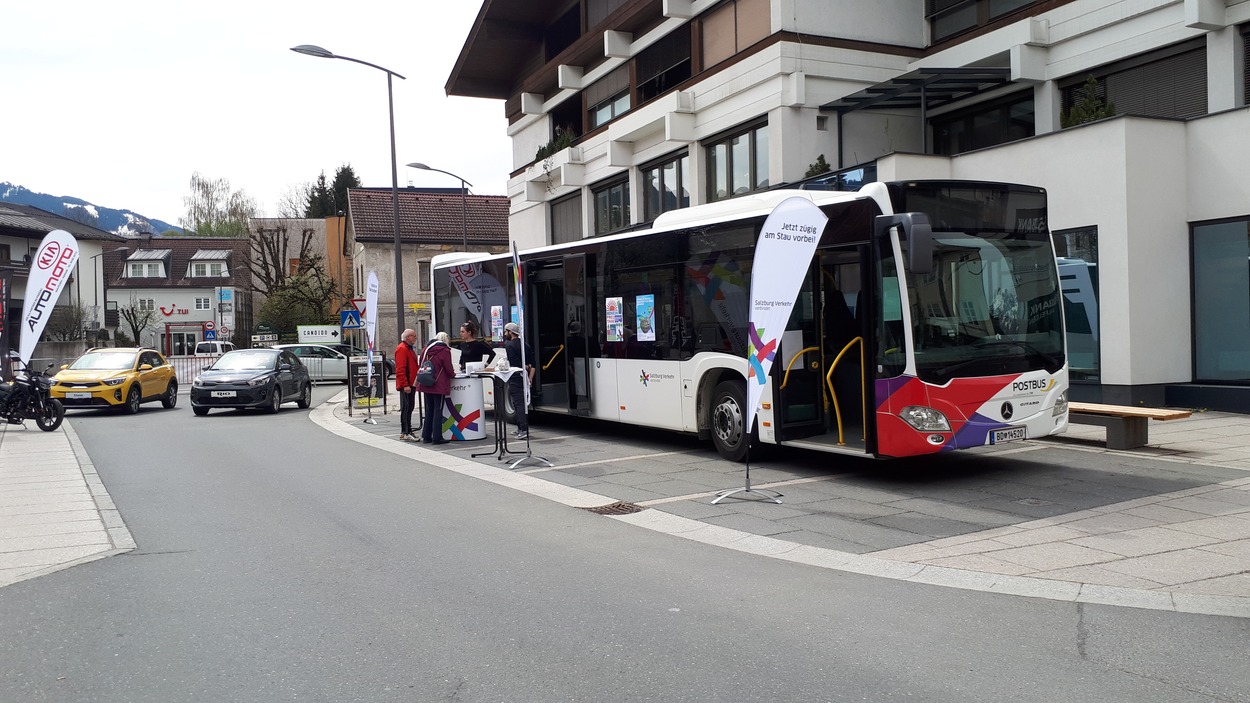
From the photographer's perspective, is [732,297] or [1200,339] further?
[1200,339]

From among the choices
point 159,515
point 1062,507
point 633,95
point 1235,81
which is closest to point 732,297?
point 1062,507

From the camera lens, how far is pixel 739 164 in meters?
23.6

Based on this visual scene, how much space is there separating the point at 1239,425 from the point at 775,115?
1095 centimetres

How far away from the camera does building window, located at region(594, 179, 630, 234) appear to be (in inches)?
1169

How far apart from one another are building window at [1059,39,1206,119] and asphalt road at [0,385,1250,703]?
12.8 meters

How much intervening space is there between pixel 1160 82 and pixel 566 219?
19903 millimetres

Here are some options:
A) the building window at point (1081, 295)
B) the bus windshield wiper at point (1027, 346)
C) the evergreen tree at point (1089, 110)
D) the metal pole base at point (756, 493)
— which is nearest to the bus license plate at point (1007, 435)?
the bus windshield wiper at point (1027, 346)

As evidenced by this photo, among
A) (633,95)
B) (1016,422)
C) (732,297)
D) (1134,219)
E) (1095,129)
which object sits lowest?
(1016,422)

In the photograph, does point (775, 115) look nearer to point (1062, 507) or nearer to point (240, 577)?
point (1062, 507)

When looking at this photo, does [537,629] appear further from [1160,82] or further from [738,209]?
[1160,82]

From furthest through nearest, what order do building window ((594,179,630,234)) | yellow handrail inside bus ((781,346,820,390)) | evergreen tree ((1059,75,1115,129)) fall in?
building window ((594,179,630,234))
evergreen tree ((1059,75,1115,129))
yellow handrail inside bus ((781,346,820,390))

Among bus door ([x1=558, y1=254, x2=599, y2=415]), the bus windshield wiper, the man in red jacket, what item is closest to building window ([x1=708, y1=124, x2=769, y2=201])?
bus door ([x1=558, y1=254, x2=599, y2=415])

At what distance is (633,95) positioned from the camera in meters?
27.8

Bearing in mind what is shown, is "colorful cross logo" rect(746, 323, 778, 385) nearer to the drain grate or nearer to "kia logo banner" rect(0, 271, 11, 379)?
the drain grate
